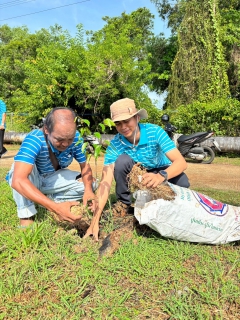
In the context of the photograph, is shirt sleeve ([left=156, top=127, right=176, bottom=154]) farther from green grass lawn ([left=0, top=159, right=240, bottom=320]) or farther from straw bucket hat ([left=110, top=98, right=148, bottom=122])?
green grass lawn ([left=0, top=159, right=240, bottom=320])

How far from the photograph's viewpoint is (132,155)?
272 cm

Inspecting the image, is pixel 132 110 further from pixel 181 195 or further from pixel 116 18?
pixel 116 18

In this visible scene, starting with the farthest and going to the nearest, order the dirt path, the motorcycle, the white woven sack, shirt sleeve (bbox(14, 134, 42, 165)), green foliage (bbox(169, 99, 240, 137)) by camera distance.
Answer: green foliage (bbox(169, 99, 240, 137)) < the motorcycle < the dirt path < shirt sleeve (bbox(14, 134, 42, 165)) < the white woven sack

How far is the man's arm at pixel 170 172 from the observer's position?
2.20m

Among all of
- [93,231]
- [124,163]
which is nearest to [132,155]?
[124,163]

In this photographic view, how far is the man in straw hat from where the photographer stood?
2.40m

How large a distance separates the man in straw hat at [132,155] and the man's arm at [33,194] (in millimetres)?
302

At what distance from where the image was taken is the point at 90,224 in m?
2.57

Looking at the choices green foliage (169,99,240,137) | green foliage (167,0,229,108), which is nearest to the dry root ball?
green foliage (169,99,240,137)

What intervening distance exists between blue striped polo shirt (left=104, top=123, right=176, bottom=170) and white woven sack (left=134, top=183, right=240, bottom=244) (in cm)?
44

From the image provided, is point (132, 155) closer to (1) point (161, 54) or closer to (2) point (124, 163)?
(2) point (124, 163)

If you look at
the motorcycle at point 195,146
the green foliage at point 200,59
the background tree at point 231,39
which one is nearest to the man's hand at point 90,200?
the motorcycle at point 195,146

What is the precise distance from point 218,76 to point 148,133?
11278mm

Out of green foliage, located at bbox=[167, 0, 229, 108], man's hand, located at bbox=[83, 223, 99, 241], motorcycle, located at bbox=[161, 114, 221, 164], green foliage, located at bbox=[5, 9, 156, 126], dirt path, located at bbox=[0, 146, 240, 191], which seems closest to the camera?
man's hand, located at bbox=[83, 223, 99, 241]
